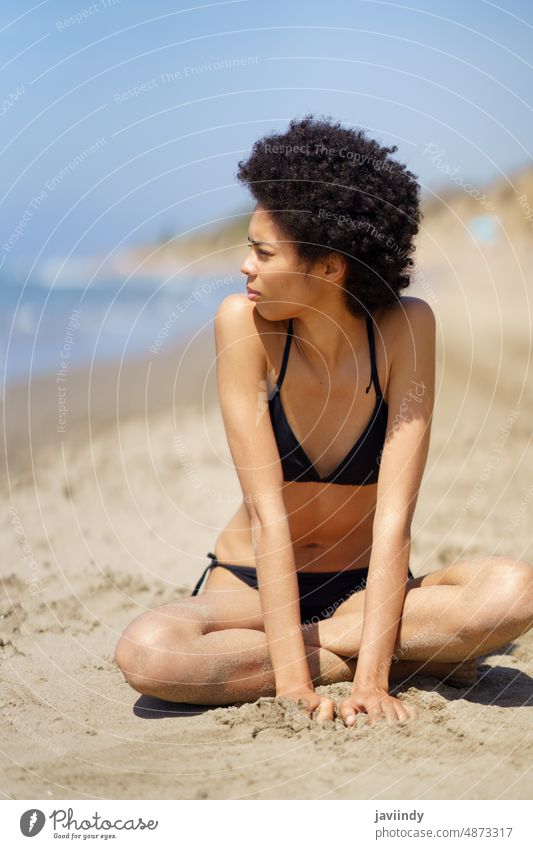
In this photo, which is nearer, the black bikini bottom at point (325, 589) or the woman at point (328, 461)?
the woman at point (328, 461)

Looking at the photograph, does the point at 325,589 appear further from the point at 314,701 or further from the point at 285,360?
the point at 285,360

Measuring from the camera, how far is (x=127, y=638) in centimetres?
347

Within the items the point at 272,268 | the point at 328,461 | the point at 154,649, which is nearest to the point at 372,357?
the point at 328,461

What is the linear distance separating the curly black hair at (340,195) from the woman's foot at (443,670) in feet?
4.21

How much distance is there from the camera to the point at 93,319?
45.2 ft

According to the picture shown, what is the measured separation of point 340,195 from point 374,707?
1627 millimetres

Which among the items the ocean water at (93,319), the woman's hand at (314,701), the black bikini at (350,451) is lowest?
the woman's hand at (314,701)

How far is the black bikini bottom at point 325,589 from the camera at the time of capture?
3.77 meters

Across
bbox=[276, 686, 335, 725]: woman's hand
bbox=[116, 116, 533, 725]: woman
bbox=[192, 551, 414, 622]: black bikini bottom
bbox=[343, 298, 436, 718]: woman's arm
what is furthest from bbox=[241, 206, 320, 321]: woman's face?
bbox=[276, 686, 335, 725]: woman's hand

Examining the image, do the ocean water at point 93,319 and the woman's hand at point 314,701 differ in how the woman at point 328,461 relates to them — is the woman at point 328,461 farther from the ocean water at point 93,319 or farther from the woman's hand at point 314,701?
the ocean water at point 93,319

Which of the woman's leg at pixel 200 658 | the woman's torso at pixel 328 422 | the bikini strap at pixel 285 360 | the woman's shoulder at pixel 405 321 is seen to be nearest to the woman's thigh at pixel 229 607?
the woman's leg at pixel 200 658
